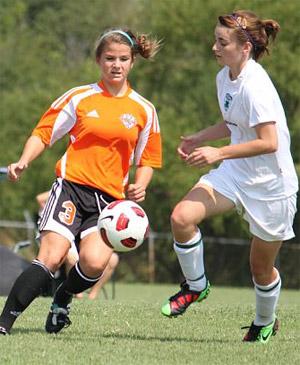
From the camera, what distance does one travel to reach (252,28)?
766 cm

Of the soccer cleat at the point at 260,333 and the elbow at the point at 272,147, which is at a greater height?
the elbow at the point at 272,147

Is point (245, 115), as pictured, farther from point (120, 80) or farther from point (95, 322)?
point (95, 322)

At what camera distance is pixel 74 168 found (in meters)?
8.03

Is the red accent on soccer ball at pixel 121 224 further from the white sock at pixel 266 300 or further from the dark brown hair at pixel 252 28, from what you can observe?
the dark brown hair at pixel 252 28

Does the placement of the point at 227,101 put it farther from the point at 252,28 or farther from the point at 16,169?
the point at 16,169

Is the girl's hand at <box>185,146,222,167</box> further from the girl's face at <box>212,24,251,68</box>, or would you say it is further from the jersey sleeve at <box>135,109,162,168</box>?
the jersey sleeve at <box>135,109,162,168</box>

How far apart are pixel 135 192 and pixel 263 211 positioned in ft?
3.38

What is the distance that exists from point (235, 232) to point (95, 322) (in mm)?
24488

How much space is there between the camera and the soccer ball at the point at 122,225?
25.2ft

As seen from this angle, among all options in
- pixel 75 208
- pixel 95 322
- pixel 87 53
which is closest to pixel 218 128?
pixel 75 208

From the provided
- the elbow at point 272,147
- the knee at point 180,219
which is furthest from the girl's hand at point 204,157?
the knee at point 180,219

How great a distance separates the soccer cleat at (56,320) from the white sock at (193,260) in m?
0.99

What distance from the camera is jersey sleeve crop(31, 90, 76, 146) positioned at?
8039mm

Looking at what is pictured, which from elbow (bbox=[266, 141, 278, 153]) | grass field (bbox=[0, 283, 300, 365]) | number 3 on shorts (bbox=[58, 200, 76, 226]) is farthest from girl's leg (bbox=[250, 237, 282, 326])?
number 3 on shorts (bbox=[58, 200, 76, 226])
